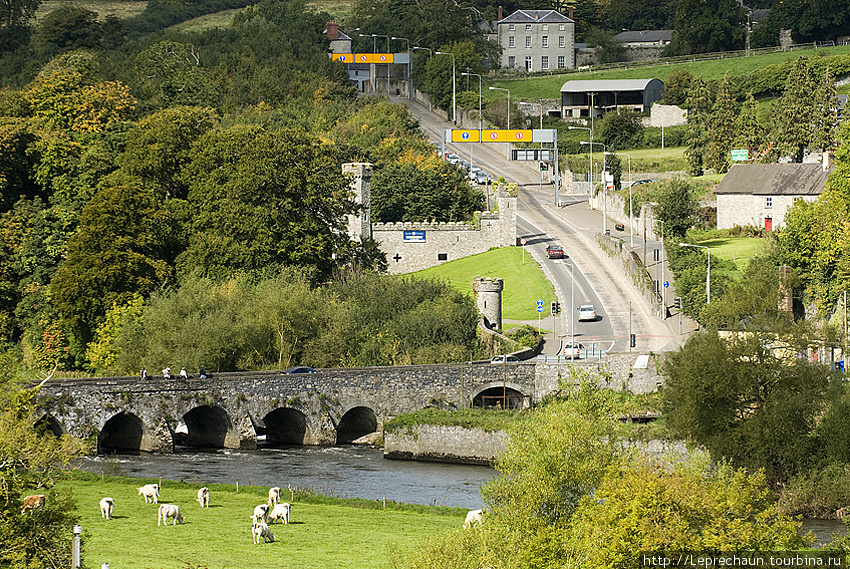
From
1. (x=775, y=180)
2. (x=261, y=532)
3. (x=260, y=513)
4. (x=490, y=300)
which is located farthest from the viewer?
(x=775, y=180)

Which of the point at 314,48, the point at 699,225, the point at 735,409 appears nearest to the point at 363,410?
the point at 735,409

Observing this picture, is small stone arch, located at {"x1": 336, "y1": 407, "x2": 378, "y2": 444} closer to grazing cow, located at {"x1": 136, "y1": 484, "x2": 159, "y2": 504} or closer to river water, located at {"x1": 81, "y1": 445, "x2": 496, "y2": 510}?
river water, located at {"x1": 81, "y1": 445, "x2": 496, "y2": 510}

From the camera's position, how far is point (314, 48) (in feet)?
522

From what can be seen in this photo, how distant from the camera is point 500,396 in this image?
80812mm

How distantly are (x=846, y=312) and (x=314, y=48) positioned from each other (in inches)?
3488

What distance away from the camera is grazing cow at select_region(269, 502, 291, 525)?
169 ft

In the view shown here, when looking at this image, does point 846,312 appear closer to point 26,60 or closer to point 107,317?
point 107,317

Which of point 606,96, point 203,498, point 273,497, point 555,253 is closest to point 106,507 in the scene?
point 203,498

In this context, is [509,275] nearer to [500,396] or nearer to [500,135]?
[500,396]

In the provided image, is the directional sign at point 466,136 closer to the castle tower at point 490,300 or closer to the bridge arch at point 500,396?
the castle tower at point 490,300

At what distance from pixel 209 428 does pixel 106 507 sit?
2569 centimetres

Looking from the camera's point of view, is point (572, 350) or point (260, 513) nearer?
point (260, 513)

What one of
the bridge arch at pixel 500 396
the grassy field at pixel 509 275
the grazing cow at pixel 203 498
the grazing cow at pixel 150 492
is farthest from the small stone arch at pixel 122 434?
the grassy field at pixel 509 275

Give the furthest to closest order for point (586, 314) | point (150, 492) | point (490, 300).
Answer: point (586, 314) → point (490, 300) → point (150, 492)
